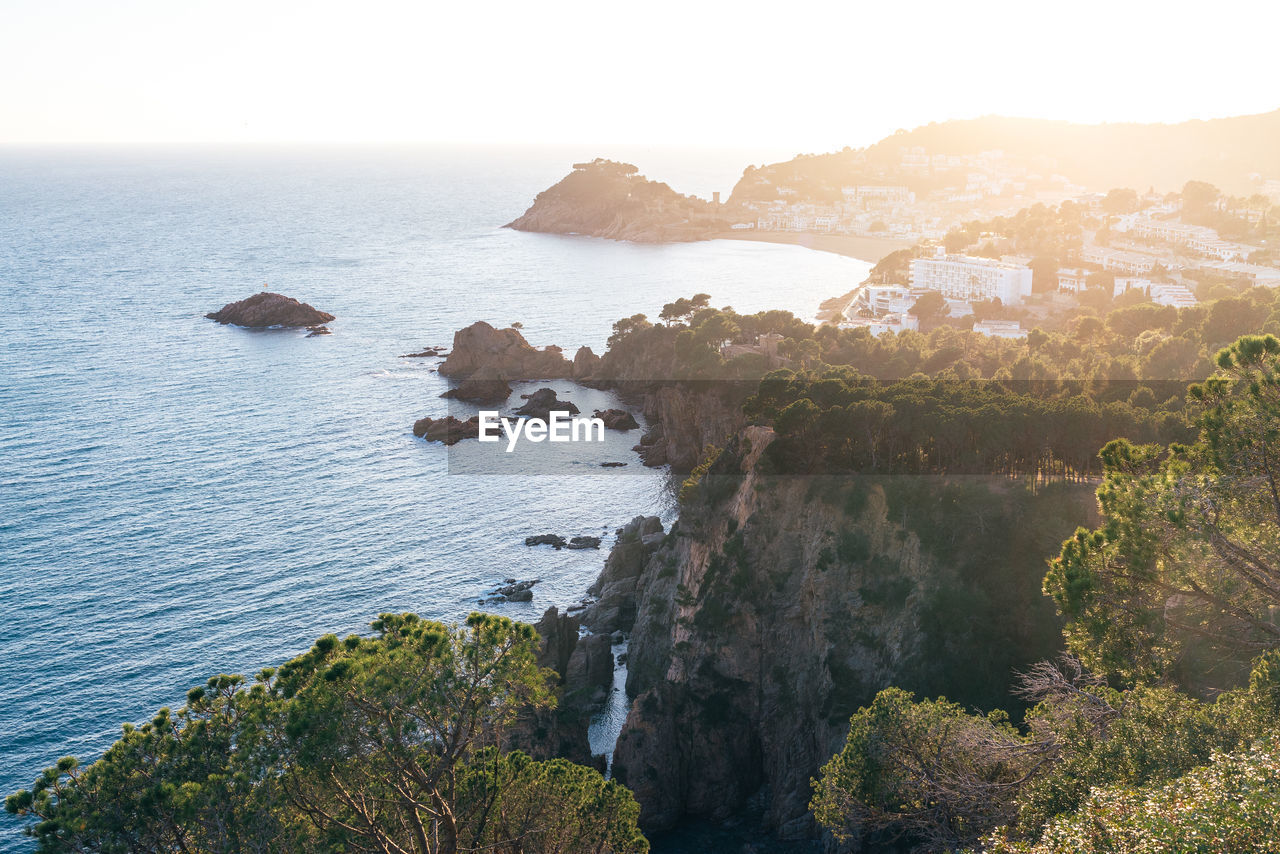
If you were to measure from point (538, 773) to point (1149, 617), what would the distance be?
13181 millimetres

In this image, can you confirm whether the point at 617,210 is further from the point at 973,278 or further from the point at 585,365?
the point at 585,365

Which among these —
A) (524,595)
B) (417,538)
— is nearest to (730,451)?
(524,595)

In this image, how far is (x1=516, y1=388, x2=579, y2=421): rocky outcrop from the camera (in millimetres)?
78875

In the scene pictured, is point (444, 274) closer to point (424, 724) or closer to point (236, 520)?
point (236, 520)

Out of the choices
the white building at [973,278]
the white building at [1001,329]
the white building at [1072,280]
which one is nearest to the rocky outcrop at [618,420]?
the white building at [1001,329]

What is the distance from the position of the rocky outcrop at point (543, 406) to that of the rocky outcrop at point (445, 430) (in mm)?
5875

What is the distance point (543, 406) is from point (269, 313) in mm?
46077

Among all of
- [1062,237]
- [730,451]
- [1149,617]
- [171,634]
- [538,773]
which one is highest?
[1062,237]

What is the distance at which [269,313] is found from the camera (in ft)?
356

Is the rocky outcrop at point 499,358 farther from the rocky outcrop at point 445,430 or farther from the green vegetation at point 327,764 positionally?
the green vegetation at point 327,764

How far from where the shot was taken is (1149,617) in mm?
17578

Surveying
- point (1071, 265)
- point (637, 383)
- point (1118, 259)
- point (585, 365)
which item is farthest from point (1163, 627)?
point (1118, 259)

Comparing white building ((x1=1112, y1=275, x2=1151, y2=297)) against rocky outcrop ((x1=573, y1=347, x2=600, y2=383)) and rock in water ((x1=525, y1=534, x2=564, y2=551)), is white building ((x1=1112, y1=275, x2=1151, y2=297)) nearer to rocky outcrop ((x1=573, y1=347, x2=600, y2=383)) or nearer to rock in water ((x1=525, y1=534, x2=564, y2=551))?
rocky outcrop ((x1=573, y1=347, x2=600, y2=383))

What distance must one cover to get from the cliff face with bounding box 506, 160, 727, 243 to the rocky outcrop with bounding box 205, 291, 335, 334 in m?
75.8
